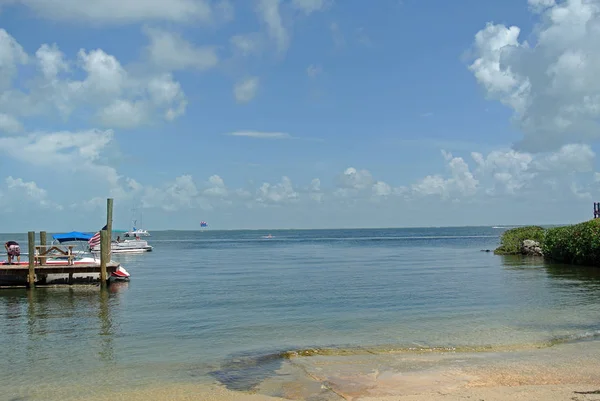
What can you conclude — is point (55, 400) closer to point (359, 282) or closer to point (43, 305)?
point (43, 305)

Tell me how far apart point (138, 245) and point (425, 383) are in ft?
256

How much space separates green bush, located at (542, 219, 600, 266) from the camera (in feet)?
143

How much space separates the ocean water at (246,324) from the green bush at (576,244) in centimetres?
638

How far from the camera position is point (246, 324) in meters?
21.3

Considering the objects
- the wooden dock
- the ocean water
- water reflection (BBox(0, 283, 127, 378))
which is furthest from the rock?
water reflection (BBox(0, 283, 127, 378))

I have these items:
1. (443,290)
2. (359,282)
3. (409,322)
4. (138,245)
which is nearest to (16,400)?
(409,322)

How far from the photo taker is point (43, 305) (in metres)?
27.7

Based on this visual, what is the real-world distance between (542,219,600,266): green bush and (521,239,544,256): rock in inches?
185

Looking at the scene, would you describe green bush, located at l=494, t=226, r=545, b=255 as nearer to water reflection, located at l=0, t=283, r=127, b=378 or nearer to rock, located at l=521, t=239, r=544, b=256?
rock, located at l=521, t=239, r=544, b=256

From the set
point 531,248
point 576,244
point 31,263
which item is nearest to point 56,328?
point 31,263

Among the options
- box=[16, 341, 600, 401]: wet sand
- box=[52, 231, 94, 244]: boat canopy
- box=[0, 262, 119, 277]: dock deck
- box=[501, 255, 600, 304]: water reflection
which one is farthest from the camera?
box=[52, 231, 94, 244]: boat canopy

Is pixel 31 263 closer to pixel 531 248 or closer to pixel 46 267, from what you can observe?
pixel 46 267

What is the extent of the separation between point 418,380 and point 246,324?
9724 millimetres

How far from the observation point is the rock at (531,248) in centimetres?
5738
